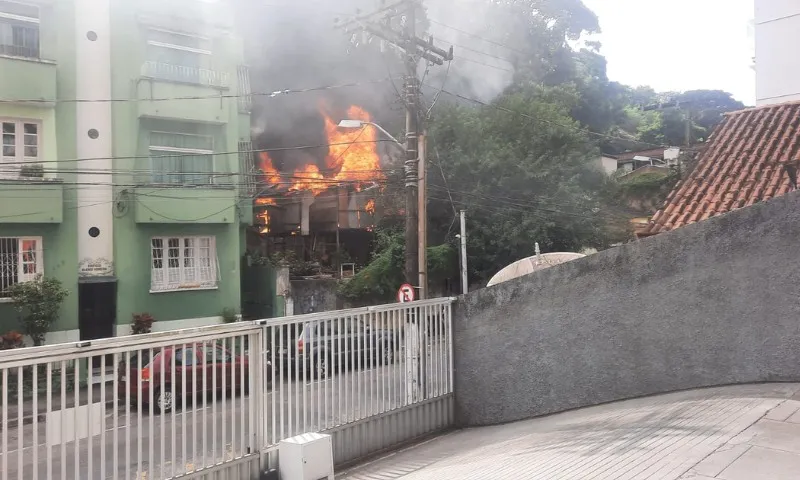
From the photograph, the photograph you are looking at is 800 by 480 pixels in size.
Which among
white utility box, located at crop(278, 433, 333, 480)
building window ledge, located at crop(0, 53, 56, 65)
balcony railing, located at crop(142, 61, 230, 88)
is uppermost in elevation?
balcony railing, located at crop(142, 61, 230, 88)

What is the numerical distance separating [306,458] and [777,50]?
921 cm

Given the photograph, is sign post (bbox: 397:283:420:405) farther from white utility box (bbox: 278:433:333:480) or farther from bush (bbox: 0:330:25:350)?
bush (bbox: 0:330:25:350)

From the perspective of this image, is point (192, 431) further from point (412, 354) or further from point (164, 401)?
point (412, 354)

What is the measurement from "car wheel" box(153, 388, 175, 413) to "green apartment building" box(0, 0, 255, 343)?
445 inches

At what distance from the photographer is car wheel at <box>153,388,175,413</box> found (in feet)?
13.2

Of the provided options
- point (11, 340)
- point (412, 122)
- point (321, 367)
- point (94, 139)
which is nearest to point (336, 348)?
point (321, 367)

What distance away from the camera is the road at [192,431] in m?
3.58

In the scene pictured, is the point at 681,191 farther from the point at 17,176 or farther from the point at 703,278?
the point at 17,176

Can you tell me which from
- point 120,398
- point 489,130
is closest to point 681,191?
point 120,398

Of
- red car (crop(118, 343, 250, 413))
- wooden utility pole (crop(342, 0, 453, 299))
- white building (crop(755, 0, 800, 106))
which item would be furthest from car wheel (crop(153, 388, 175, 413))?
white building (crop(755, 0, 800, 106))

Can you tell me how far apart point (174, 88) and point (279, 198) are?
12.1 metres

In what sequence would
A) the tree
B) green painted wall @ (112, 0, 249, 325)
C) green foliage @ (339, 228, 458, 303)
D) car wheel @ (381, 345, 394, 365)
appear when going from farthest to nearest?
the tree → green foliage @ (339, 228, 458, 303) → green painted wall @ (112, 0, 249, 325) → car wheel @ (381, 345, 394, 365)

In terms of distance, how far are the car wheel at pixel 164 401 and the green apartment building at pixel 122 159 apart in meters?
11.3

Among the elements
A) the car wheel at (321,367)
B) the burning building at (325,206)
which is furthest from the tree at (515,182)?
the car wheel at (321,367)
